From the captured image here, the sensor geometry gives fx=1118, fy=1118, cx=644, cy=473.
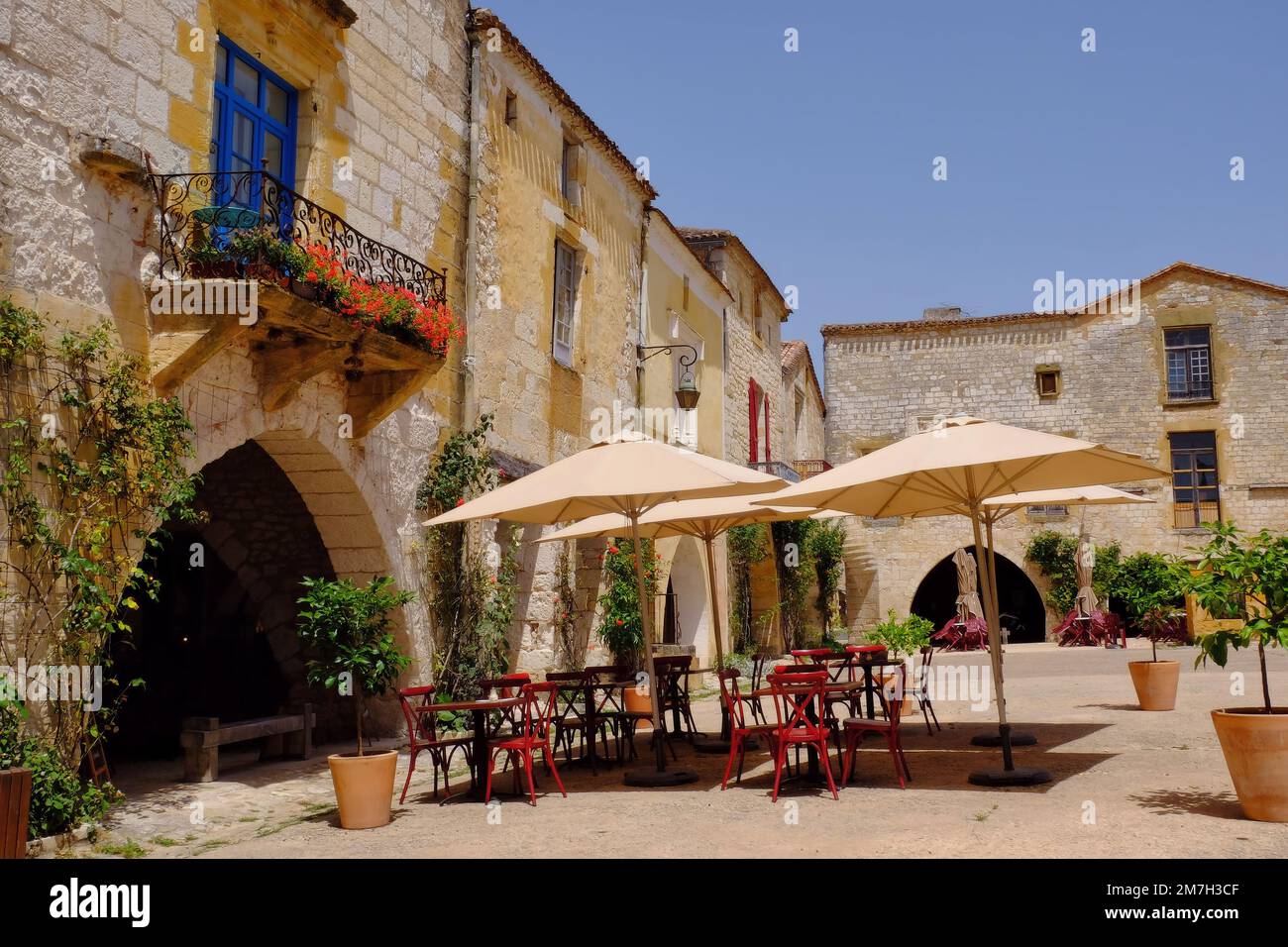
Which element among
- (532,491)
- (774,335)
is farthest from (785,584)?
(532,491)

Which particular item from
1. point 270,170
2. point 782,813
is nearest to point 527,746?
point 782,813

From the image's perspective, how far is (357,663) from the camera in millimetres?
6148

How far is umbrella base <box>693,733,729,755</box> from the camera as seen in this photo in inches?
347

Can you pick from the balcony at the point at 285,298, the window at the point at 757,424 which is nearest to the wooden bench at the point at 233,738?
the balcony at the point at 285,298

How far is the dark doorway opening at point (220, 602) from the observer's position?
10008 millimetres

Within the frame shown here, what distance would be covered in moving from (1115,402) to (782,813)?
74.2 feet

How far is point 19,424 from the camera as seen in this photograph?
576cm

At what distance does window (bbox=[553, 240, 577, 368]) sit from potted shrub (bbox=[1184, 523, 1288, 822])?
8.35 m

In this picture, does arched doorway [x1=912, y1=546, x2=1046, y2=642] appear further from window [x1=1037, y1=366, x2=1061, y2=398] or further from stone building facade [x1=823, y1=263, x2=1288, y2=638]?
window [x1=1037, y1=366, x2=1061, y2=398]

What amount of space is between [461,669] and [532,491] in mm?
3638

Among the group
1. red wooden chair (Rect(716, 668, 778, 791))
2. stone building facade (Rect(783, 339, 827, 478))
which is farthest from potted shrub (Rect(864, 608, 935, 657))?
stone building facade (Rect(783, 339, 827, 478))

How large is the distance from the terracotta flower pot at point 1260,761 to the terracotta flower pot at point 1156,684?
507cm

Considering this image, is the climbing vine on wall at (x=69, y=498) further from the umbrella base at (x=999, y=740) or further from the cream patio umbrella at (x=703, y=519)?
the umbrella base at (x=999, y=740)
